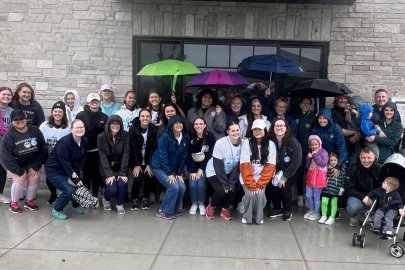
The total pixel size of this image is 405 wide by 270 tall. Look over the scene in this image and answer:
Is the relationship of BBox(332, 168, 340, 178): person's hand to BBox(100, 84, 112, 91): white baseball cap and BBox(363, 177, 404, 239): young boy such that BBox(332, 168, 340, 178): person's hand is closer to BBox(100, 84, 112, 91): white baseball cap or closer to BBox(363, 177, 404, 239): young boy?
BBox(363, 177, 404, 239): young boy

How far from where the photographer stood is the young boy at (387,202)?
4.83 m

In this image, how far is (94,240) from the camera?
4.75m

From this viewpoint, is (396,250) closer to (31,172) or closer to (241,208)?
(241,208)

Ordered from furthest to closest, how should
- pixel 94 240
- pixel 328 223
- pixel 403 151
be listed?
pixel 403 151 < pixel 328 223 < pixel 94 240

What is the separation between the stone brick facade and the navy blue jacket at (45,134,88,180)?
1812 millimetres

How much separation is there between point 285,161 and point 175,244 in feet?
6.47

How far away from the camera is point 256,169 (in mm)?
5500

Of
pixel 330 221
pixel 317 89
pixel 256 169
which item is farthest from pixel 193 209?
pixel 317 89

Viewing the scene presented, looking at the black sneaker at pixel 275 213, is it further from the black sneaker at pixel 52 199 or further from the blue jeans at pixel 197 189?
the black sneaker at pixel 52 199

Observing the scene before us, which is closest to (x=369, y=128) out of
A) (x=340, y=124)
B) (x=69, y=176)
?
(x=340, y=124)

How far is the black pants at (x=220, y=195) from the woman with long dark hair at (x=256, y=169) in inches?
9.4

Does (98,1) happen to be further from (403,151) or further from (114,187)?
(403,151)

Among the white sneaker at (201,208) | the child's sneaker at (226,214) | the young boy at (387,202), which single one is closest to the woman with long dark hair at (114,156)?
the white sneaker at (201,208)

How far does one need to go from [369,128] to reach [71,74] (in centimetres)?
500
